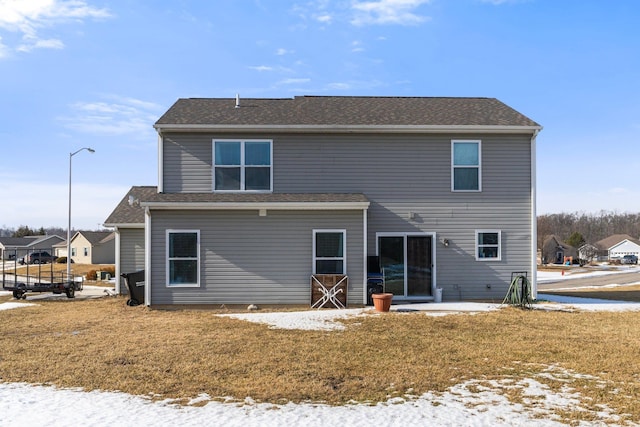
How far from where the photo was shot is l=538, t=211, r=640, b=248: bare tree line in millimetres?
102375

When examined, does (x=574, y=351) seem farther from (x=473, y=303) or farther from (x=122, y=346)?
(x=122, y=346)

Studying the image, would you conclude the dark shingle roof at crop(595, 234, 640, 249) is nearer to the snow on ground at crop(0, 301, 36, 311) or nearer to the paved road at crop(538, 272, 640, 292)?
the paved road at crop(538, 272, 640, 292)

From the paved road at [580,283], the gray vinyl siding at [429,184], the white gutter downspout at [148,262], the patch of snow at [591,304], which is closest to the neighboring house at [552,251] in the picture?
the paved road at [580,283]

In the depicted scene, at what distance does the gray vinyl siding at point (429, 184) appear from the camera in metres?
14.2

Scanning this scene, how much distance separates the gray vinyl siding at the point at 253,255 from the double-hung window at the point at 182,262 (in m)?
0.13

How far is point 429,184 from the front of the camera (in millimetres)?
14359

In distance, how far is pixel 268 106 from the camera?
15.7 meters

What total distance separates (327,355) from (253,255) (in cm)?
615

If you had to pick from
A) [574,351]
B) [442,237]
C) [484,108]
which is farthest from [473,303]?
[484,108]

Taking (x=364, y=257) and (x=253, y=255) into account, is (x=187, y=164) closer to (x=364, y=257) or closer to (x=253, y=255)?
(x=253, y=255)

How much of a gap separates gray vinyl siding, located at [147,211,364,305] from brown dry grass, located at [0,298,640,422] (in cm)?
163

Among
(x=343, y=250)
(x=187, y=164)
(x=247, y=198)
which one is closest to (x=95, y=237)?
(x=187, y=164)

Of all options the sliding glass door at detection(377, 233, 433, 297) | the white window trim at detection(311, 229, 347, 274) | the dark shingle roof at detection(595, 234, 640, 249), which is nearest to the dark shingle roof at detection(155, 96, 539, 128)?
the white window trim at detection(311, 229, 347, 274)

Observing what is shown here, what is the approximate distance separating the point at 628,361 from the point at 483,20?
34.4ft
